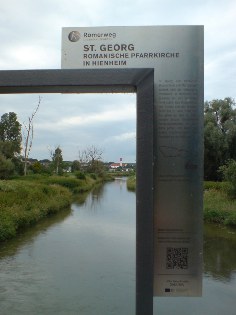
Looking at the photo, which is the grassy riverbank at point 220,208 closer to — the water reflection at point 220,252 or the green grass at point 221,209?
the green grass at point 221,209

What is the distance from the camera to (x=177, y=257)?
312 centimetres

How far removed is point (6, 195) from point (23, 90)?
13.6 meters

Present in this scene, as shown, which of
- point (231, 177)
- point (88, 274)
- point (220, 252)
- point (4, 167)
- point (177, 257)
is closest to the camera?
point (177, 257)

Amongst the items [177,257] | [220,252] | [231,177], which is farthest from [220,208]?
[177,257]

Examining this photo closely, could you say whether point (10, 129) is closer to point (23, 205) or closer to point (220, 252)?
point (23, 205)

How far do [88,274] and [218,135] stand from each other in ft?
61.6

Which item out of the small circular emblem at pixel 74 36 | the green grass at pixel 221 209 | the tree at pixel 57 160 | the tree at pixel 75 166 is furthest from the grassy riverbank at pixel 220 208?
the tree at pixel 75 166

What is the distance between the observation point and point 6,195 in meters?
16.2

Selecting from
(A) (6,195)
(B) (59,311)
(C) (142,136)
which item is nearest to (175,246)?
(C) (142,136)

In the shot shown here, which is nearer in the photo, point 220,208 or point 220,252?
point 220,252

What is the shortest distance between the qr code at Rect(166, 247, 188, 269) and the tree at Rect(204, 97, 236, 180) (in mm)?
22787

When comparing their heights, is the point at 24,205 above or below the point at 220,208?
above

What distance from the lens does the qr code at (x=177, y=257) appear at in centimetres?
311

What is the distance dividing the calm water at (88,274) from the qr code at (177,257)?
310 cm
